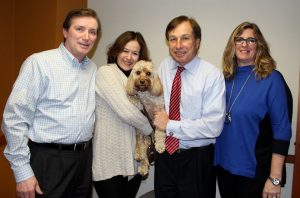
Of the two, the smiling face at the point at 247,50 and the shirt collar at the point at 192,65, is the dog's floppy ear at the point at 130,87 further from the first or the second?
the smiling face at the point at 247,50

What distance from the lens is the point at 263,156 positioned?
184cm

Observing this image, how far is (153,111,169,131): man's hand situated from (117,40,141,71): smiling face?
1.40 feet

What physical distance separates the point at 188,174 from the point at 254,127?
52 cm

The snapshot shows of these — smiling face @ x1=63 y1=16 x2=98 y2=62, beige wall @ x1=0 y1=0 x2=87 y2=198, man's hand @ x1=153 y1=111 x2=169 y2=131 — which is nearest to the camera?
smiling face @ x1=63 y1=16 x2=98 y2=62

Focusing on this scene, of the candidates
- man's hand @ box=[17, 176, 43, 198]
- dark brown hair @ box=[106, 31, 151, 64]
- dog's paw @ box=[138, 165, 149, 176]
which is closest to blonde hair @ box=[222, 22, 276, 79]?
dark brown hair @ box=[106, 31, 151, 64]

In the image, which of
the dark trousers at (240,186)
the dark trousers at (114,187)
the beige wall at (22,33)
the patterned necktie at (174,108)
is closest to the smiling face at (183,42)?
the patterned necktie at (174,108)

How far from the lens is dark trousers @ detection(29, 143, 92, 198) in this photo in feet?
5.47

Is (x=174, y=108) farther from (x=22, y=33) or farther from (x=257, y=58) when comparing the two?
(x=22, y=33)

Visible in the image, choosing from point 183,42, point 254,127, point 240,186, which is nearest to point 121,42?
point 183,42

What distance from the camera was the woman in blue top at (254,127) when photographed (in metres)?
1.80

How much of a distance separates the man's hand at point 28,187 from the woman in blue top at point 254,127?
119 cm

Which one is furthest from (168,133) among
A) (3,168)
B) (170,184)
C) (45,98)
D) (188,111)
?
(3,168)

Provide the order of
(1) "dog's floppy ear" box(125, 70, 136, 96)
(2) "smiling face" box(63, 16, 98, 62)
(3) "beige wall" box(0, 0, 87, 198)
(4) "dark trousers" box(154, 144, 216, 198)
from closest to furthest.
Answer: (2) "smiling face" box(63, 16, 98, 62), (4) "dark trousers" box(154, 144, 216, 198), (1) "dog's floppy ear" box(125, 70, 136, 96), (3) "beige wall" box(0, 0, 87, 198)

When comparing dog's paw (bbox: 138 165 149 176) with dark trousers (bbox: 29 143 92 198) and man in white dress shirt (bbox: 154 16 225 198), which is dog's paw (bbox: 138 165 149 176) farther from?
dark trousers (bbox: 29 143 92 198)
